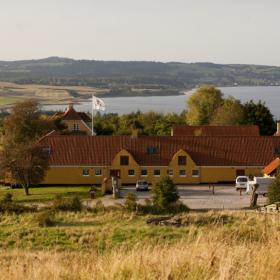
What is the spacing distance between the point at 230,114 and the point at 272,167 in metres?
28.1

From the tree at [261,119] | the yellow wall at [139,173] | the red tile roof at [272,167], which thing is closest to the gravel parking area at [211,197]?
the yellow wall at [139,173]

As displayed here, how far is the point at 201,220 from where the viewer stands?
2200 cm

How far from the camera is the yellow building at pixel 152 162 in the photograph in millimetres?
47875

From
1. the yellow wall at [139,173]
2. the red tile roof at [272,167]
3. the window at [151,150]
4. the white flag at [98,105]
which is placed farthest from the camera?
the white flag at [98,105]

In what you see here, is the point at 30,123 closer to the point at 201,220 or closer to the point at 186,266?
the point at 201,220

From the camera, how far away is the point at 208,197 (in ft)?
133

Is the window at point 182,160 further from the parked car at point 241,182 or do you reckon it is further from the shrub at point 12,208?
the shrub at point 12,208

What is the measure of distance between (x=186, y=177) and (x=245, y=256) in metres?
40.5

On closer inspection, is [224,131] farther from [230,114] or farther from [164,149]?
[230,114]

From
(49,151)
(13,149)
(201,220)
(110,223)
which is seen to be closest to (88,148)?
(49,151)

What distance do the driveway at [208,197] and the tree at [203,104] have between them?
122 feet

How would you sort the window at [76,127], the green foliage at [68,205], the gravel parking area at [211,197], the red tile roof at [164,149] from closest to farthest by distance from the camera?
Answer: the green foliage at [68,205] → the gravel parking area at [211,197] → the red tile roof at [164,149] → the window at [76,127]

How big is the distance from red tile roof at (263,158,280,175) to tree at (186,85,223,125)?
36.7 metres

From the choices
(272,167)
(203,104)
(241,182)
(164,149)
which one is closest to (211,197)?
(241,182)
